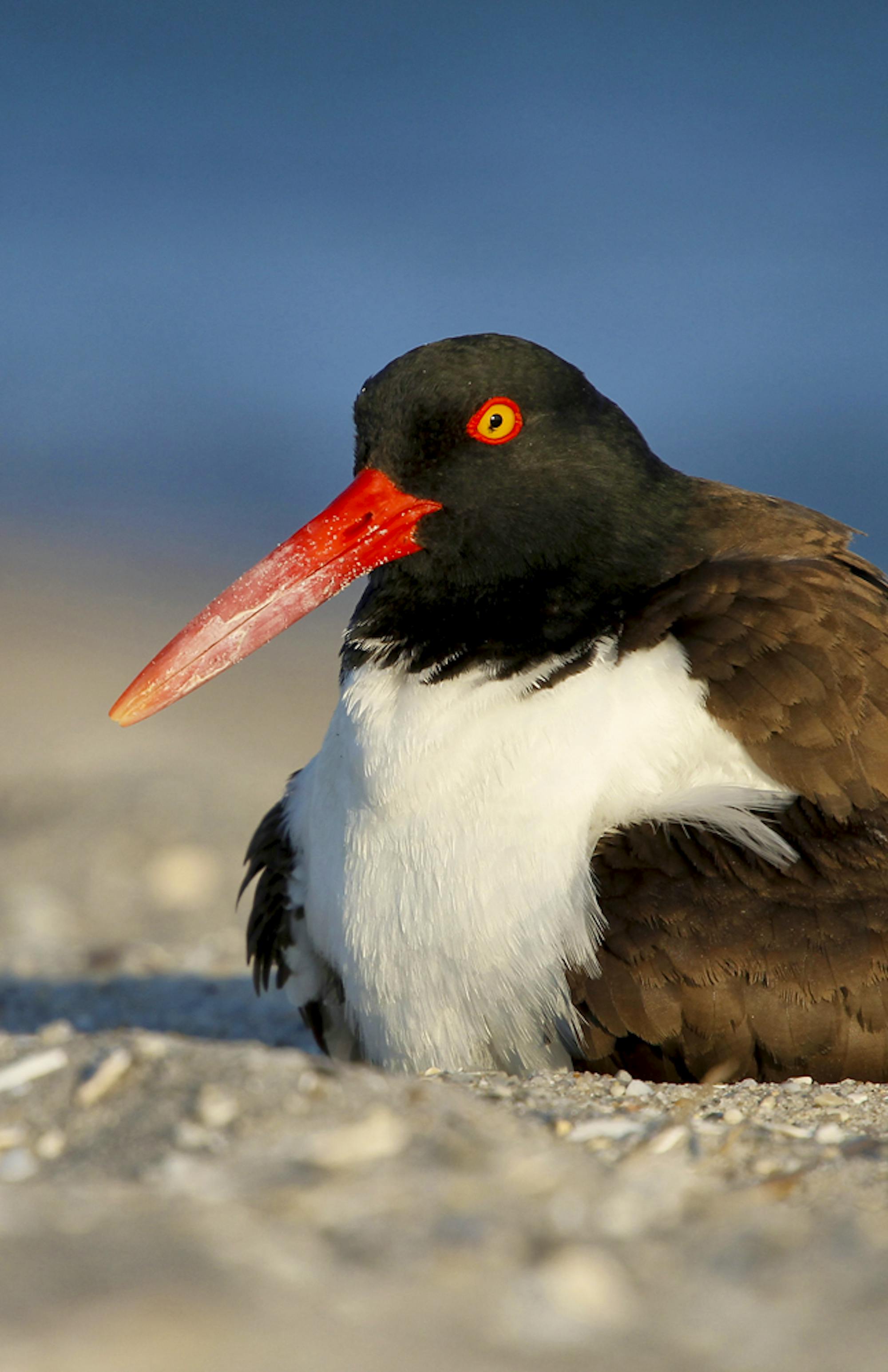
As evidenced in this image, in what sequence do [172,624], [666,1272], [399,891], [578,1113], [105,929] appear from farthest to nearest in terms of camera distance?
[172,624] < [105,929] < [399,891] < [578,1113] < [666,1272]

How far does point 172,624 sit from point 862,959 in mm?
18027

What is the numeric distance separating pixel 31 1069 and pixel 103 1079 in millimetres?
254

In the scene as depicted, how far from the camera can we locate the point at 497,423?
4.25m

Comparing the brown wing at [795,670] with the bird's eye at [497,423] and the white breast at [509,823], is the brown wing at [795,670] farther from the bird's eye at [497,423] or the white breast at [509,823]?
the bird's eye at [497,423]

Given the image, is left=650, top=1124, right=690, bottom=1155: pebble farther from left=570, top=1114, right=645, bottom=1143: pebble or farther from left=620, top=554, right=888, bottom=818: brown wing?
left=620, top=554, right=888, bottom=818: brown wing

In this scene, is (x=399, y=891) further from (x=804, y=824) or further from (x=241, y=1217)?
(x=241, y=1217)

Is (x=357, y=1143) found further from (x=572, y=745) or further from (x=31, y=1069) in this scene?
(x=572, y=745)

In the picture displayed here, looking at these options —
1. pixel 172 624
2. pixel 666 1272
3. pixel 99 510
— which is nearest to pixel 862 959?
pixel 666 1272

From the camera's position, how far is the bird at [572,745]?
3.68 metres

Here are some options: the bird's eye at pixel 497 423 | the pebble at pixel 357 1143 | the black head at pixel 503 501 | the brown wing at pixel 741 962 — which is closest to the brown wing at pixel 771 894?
the brown wing at pixel 741 962

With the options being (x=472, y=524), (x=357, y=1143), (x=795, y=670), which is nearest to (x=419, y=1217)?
(x=357, y=1143)

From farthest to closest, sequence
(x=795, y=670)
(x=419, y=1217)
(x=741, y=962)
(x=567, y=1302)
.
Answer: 1. (x=795, y=670)
2. (x=741, y=962)
3. (x=419, y=1217)
4. (x=567, y=1302)

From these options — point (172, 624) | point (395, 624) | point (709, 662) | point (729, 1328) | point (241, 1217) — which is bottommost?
point (729, 1328)

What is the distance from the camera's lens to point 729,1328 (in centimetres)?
207
